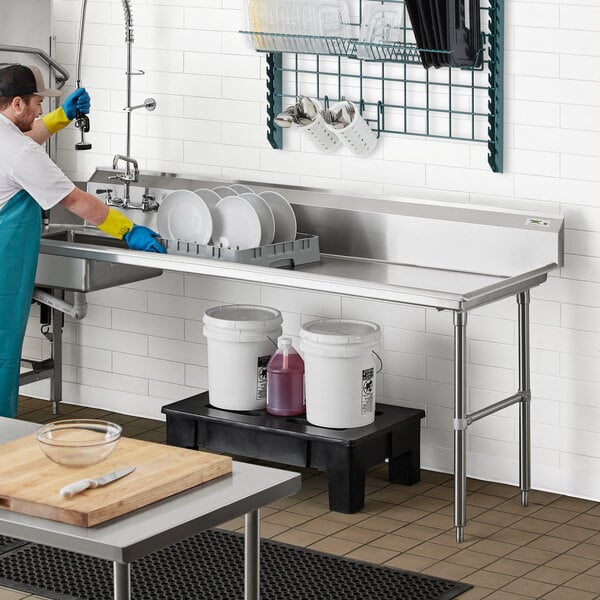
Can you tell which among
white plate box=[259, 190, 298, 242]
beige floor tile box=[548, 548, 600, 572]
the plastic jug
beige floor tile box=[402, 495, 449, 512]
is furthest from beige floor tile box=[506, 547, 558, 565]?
white plate box=[259, 190, 298, 242]

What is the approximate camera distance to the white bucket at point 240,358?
17.9 ft

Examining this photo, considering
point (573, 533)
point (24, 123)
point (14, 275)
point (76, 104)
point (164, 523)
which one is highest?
point (76, 104)

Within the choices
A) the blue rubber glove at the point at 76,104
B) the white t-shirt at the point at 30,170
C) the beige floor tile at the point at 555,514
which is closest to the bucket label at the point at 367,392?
the beige floor tile at the point at 555,514

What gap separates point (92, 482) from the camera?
113 inches

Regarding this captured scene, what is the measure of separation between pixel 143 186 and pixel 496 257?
180 cm

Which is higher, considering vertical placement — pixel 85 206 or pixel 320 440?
pixel 85 206

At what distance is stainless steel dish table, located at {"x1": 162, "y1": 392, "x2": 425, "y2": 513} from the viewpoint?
5.18 meters

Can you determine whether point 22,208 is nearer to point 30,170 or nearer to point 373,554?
point 30,170

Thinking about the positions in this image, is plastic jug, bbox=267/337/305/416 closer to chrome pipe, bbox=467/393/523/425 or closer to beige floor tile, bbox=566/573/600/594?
chrome pipe, bbox=467/393/523/425

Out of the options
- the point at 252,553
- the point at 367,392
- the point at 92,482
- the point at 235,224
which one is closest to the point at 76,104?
the point at 235,224

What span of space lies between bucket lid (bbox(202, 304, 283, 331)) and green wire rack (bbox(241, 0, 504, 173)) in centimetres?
74

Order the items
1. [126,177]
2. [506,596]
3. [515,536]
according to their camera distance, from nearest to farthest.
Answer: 1. [506,596]
2. [515,536]
3. [126,177]

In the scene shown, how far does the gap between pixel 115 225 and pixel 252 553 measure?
2.43 metres

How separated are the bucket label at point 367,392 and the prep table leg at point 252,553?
2087 mm
